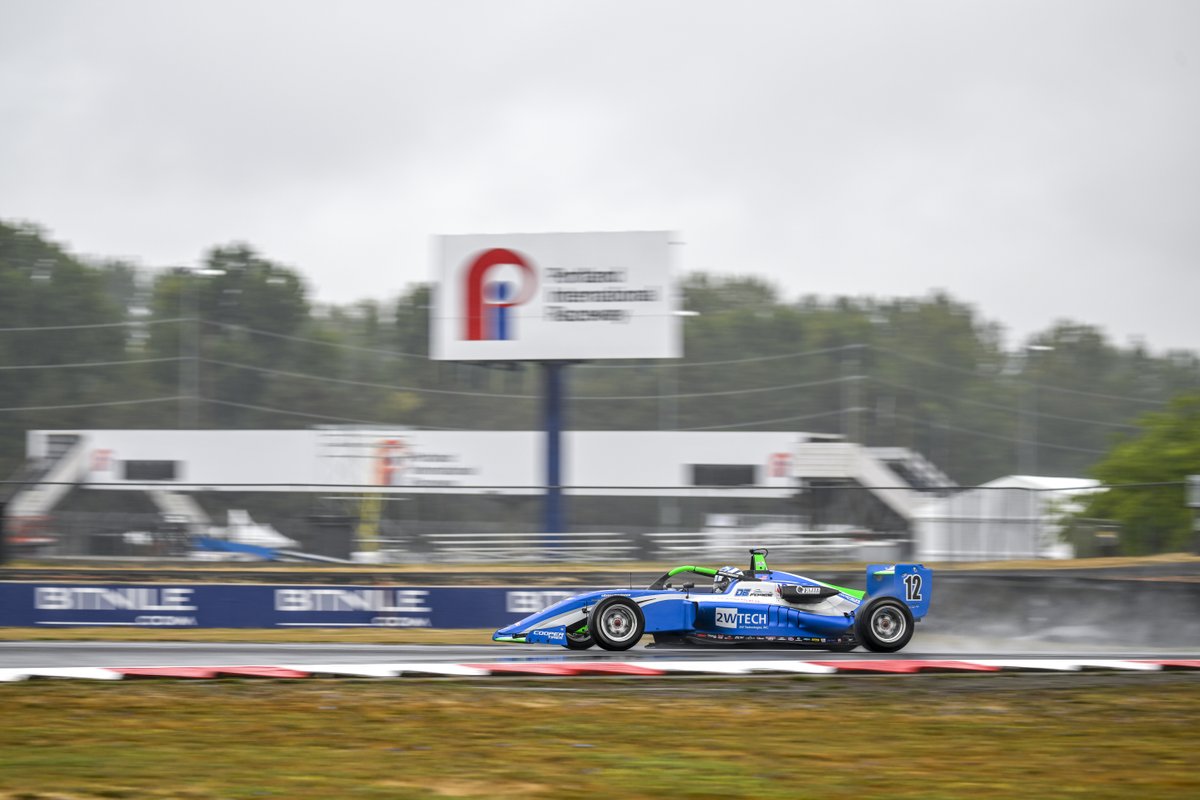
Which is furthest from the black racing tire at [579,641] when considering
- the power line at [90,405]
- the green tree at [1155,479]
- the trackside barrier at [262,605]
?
the power line at [90,405]

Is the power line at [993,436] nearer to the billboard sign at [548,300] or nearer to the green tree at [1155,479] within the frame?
the green tree at [1155,479]

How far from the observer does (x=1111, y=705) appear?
431 inches

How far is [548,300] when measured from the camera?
27.7 m

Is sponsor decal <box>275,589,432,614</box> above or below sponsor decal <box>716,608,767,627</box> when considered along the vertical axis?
below

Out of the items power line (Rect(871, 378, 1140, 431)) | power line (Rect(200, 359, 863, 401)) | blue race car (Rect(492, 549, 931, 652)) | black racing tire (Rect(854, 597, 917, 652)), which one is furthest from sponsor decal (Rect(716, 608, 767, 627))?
power line (Rect(871, 378, 1140, 431))

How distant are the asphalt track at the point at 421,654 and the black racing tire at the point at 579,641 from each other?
117 millimetres

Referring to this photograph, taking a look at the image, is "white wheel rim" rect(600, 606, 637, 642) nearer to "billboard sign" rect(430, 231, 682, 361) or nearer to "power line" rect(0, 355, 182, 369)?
"billboard sign" rect(430, 231, 682, 361)

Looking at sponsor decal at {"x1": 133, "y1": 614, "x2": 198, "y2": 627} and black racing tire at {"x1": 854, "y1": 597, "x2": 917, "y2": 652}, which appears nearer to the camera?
black racing tire at {"x1": 854, "y1": 597, "x2": 917, "y2": 652}

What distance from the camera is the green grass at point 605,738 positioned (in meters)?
7.59

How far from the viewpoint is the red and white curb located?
1232 centimetres

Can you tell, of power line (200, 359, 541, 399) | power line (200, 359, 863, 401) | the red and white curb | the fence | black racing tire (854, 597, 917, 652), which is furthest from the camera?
power line (200, 359, 863, 401)

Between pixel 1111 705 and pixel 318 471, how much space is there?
27899 millimetres

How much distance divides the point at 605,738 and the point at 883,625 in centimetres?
624

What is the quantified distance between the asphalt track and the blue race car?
0.65ft
